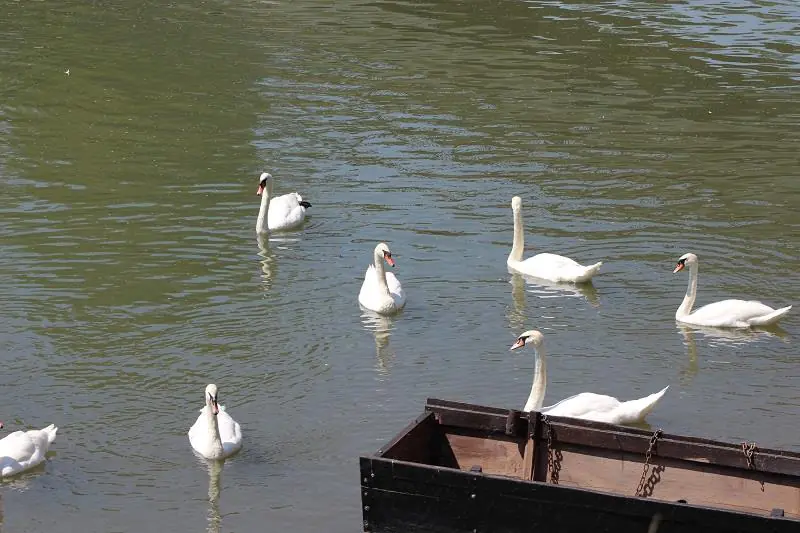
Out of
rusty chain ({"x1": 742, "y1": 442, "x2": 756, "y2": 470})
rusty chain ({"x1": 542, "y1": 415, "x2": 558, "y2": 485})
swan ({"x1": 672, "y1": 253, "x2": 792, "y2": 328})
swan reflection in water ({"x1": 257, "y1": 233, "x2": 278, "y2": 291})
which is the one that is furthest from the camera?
swan reflection in water ({"x1": 257, "y1": 233, "x2": 278, "y2": 291})

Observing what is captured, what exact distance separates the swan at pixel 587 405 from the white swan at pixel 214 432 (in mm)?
2928

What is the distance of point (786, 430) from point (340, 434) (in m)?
4.53

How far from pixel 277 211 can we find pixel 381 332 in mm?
4585

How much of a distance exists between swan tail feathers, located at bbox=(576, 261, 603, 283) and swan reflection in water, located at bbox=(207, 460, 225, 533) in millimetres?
6594

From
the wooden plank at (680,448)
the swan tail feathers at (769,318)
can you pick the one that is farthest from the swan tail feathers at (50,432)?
the swan tail feathers at (769,318)

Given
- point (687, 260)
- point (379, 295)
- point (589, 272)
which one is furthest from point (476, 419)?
point (589, 272)

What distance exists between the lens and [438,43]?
34.8 m

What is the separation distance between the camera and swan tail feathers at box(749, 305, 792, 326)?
1683cm

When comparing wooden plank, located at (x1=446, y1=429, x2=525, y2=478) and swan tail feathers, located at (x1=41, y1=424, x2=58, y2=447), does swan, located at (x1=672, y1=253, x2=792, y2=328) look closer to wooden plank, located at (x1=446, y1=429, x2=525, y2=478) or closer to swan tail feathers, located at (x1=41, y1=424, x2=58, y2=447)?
wooden plank, located at (x1=446, y1=429, x2=525, y2=478)

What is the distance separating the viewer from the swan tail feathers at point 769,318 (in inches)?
663

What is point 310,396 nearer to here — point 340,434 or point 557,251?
point 340,434

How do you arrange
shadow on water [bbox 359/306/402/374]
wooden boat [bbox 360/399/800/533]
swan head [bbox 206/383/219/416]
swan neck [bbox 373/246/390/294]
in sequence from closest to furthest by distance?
wooden boat [bbox 360/399/800/533] < swan head [bbox 206/383/219/416] < shadow on water [bbox 359/306/402/374] < swan neck [bbox 373/246/390/294]

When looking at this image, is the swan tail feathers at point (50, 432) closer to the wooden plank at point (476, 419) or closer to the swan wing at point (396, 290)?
the wooden plank at point (476, 419)

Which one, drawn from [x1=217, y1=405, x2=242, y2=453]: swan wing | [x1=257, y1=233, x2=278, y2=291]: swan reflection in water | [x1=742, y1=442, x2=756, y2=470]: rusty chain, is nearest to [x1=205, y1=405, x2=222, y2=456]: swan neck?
[x1=217, y1=405, x2=242, y2=453]: swan wing
